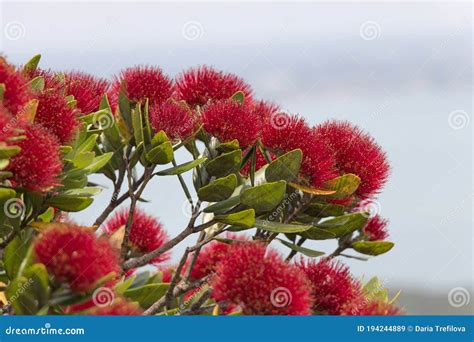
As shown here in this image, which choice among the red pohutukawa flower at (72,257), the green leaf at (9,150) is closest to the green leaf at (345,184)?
the red pohutukawa flower at (72,257)

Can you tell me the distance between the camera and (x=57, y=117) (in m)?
1.46

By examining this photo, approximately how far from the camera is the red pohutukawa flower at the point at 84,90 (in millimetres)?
1717

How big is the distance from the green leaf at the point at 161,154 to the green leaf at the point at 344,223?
0.39 metres

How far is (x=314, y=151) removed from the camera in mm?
1608

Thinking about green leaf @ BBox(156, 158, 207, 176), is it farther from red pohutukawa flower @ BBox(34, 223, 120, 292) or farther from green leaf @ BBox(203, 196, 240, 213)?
red pohutukawa flower @ BBox(34, 223, 120, 292)

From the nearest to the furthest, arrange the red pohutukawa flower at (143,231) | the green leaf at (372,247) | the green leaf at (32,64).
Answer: the green leaf at (32,64) → the green leaf at (372,247) → the red pohutukawa flower at (143,231)

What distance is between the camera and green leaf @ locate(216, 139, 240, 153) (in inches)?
63.6

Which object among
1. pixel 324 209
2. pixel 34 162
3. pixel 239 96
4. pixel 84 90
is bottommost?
pixel 34 162

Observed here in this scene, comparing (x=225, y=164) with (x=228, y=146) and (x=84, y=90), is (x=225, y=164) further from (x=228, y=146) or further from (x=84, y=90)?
(x=84, y=90)

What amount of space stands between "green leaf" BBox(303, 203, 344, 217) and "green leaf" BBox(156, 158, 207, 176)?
0.28 m

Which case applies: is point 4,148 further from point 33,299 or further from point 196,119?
point 196,119

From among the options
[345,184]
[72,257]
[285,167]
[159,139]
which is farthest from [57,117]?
[345,184]

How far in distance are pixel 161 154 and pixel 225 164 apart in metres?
0.14

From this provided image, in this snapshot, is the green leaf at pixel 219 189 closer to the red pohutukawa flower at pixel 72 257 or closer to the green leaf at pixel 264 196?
the green leaf at pixel 264 196
